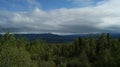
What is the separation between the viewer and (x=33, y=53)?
119375 mm

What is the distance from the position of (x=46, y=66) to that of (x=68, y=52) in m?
54.0

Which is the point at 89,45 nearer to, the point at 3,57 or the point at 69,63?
the point at 69,63

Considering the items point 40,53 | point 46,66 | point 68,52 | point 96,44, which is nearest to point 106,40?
point 96,44

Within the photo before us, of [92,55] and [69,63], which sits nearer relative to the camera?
[69,63]

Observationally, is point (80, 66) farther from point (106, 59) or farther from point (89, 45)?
point (89, 45)

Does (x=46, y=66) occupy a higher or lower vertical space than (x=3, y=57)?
lower

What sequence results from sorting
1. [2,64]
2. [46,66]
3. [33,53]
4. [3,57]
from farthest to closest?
[33,53] → [46,66] → [3,57] → [2,64]

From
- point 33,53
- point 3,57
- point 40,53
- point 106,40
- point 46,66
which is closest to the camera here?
point 3,57

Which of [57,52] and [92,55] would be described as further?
[57,52]

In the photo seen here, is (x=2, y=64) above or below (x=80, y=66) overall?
above

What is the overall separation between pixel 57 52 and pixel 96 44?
23.6 meters

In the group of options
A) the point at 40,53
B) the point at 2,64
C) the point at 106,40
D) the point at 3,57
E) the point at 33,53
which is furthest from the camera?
the point at 106,40

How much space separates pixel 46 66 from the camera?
94125 millimetres

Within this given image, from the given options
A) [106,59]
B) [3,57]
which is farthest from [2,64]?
[106,59]
